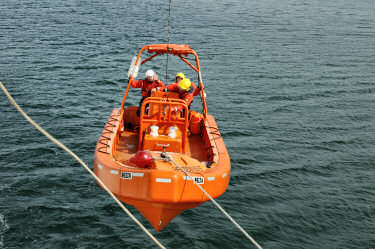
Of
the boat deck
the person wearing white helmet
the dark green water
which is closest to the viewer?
the boat deck

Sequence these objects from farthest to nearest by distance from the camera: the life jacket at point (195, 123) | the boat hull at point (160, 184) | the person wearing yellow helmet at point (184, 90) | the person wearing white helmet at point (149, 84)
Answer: the life jacket at point (195, 123)
the person wearing white helmet at point (149, 84)
the person wearing yellow helmet at point (184, 90)
the boat hull at point (160, 184)

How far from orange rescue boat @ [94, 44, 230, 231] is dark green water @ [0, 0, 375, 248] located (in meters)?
1.60

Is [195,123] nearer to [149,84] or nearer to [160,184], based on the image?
[149,84]

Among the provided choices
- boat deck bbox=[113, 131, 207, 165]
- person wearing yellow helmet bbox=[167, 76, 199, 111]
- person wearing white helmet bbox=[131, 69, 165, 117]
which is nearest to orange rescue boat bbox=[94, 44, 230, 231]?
boat deck bbox=[113, 131, 207, 165]

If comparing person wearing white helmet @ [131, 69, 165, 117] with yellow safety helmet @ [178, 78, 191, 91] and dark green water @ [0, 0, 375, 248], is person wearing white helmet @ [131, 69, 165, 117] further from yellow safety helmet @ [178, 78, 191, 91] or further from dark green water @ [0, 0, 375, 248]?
dark green water @ [0, 0, 375, 248]

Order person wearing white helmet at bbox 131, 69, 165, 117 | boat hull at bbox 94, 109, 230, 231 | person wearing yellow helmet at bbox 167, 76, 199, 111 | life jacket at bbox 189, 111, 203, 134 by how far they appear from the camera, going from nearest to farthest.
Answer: boat hull at bbox 94, 109, 230, 231 → person wearing yellow helmet at bbox 167, 76, 199, 111 → person wearing white helmet at bbox 131, 69, 165, 117 → life jacket at bbox 189, 111, 203, 134

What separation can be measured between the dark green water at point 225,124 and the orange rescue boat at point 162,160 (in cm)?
160

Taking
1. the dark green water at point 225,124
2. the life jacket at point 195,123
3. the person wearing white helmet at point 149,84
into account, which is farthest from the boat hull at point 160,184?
the person wearing white helmet at point 149,84

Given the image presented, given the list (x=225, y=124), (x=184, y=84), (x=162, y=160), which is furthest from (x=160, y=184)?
(x=225, y=124)

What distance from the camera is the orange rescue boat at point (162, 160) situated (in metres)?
7.11

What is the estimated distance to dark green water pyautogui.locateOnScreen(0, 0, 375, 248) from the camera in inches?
369

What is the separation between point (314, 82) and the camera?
765 inches

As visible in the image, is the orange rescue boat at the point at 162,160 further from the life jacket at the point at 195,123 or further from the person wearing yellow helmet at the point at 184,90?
the person wearing yellow helmet at the point at 184,90

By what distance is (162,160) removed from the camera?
25.3 feet
